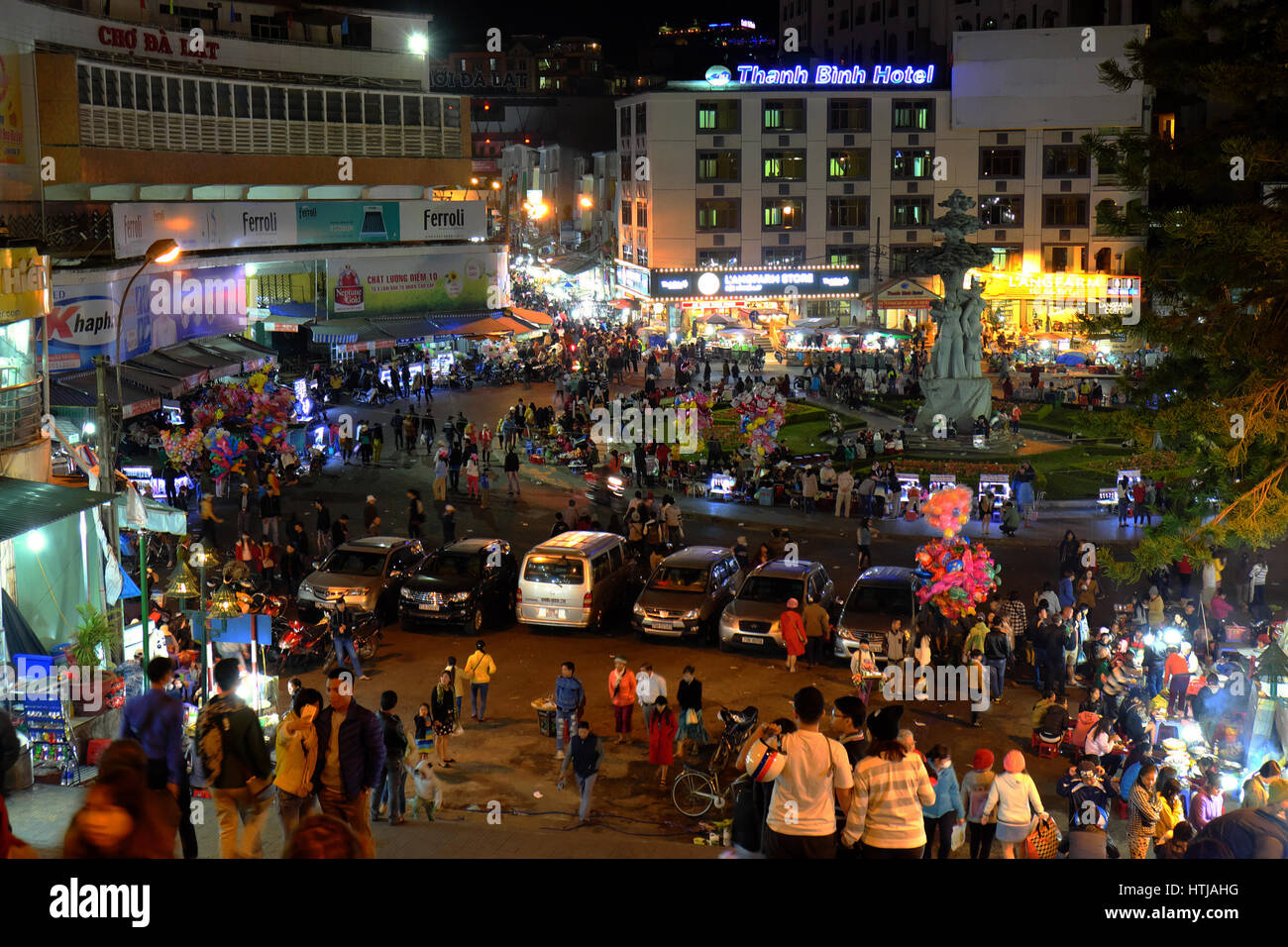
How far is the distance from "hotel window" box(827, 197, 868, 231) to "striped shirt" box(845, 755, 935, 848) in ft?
200

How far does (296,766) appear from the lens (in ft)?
32.8

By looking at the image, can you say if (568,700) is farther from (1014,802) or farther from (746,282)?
(746,282)

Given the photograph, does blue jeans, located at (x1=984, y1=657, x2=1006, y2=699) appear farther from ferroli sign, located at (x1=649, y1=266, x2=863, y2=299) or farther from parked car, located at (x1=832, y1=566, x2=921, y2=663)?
ferroli sign, located at (x1=649, y1=266, x2=863, y2=299)

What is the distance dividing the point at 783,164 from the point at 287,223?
2668cm

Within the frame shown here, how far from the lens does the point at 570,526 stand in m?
27.4

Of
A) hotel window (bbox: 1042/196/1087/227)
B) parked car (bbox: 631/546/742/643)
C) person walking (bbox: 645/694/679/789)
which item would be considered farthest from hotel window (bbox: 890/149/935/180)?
person walking (bbox: 645/694/679/789)

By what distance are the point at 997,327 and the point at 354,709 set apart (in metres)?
56.9

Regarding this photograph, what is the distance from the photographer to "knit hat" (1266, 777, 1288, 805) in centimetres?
980

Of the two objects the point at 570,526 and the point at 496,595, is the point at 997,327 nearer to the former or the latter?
the point at 570,526

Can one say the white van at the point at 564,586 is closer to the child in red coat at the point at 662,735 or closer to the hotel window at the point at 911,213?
the child in red coat at the point at 662,735

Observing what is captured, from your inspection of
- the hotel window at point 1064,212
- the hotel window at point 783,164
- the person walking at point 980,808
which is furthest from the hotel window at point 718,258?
the person walking at point 980,808

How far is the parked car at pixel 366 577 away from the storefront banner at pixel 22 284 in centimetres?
637

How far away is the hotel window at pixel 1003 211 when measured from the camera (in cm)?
6812
